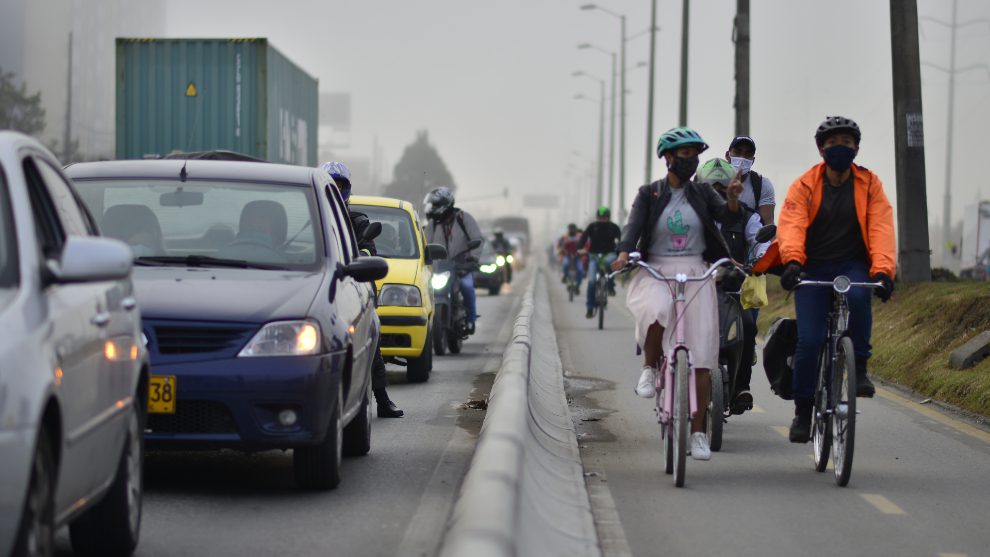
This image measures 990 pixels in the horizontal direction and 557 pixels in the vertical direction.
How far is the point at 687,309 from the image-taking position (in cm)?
939

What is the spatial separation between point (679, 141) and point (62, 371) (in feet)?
16.0

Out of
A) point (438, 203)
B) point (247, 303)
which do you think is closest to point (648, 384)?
point (247, 303)

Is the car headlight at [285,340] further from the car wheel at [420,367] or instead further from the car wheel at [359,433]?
the car wheel at [420,367]

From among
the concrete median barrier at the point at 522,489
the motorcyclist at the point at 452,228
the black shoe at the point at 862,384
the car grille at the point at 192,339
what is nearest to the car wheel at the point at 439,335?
the motorcyclist at the point at 452,228

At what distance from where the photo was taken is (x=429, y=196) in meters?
19.0

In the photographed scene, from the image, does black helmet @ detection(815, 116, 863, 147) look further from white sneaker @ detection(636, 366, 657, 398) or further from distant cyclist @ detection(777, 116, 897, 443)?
white sneaker @ detection(636, 366, 657, 398)

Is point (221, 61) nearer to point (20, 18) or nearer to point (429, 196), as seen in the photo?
point (20, 18)

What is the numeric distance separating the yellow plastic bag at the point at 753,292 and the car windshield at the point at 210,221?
2742 mm

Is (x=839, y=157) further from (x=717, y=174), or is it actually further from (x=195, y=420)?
(x=195, y=420)

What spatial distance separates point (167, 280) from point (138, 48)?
18.1m

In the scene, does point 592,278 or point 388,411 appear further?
point 592,278

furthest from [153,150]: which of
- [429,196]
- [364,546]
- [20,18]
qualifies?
[364,546]

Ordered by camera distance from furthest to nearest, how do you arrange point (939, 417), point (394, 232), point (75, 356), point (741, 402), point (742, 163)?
point (394, 232), point (939, 417), point (742, 163), point (741, 402), point (75, 356)

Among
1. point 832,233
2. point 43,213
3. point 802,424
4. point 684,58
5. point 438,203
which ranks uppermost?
point 684,58
